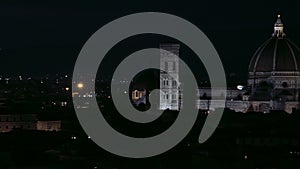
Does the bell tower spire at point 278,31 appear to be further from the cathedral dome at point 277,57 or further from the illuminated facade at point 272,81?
the cathedral dome at point 277,57

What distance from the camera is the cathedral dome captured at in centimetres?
8100

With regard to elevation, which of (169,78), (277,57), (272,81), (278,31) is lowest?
(272,81)

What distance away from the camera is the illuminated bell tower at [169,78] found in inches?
3285

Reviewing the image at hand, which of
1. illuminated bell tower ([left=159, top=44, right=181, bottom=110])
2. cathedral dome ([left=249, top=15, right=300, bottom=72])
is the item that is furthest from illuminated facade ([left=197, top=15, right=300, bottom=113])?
illuminated bell tower ([left=159, top=44, right=181, bottom=110])

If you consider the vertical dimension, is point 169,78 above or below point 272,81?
above

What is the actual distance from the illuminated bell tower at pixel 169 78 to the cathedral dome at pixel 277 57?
6388mm

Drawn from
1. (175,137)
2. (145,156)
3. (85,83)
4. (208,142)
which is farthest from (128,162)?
(85,83)

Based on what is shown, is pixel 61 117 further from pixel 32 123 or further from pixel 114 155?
pixel 114 155

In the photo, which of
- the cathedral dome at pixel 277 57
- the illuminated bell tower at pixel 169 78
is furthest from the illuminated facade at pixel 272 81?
the illuminated bell tower at pixel 169 78

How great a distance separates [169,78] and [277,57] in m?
9.41

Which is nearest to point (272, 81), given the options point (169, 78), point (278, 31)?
point (278, 31)

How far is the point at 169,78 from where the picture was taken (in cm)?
8462

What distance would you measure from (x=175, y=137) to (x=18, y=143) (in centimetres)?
861

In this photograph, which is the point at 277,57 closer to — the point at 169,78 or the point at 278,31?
the point at 278,31
